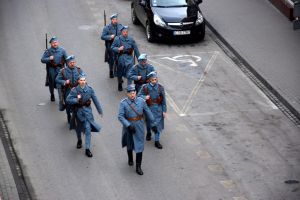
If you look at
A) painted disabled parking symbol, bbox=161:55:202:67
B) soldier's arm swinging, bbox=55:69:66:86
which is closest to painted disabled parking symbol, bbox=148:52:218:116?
painted disabled parking symbol, bbox=161:55:202:67

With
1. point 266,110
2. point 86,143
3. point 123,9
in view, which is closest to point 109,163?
point 86,143

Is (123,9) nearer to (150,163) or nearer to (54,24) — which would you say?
(54,24)

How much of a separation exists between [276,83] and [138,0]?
22.3 ft

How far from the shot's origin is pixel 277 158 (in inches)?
834

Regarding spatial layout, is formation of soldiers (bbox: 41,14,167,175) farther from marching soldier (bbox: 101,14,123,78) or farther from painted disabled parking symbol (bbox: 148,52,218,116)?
painted disabled parking symbol (bbox: 148,52,218,116)

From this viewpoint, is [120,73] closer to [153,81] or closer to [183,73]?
[183,73]

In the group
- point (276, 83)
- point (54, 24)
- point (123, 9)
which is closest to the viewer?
point (276, 83)

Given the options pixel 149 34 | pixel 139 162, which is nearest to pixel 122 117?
pixel 139 162

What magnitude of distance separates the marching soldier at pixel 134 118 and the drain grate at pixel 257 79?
4672 millimetres

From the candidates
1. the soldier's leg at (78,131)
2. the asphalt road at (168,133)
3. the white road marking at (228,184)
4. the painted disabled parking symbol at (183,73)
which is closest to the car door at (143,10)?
the asphalt road at (168,133)

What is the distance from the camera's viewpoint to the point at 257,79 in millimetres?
26672

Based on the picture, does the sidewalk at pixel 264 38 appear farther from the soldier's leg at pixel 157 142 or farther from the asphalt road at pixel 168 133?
the soldier's leg at pixel 157 142

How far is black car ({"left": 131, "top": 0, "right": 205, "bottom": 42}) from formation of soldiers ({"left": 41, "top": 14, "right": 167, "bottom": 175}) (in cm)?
405

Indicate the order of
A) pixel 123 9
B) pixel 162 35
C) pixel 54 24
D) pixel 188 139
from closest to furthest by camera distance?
1. pixel 188 139
2. pixel 162 35
3. pixel 54 24
4. pixel 123 9
